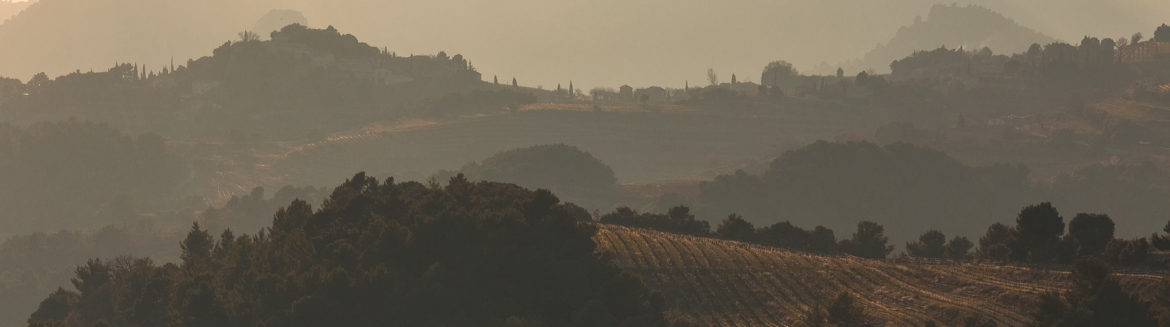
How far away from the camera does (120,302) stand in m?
112

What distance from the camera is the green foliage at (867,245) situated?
129m

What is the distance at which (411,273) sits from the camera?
92500 millimetres

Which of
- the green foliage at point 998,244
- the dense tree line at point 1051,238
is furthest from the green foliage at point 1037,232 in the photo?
the green foliage at point 998,244

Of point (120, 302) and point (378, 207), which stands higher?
point (378, 207)

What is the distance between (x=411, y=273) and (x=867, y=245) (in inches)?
2163

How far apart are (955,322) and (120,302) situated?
6662 centimetres

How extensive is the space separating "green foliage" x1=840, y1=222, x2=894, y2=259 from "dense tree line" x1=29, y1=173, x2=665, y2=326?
36.9 metres

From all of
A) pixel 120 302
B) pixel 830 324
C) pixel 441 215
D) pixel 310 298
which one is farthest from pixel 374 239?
pixel 830 324

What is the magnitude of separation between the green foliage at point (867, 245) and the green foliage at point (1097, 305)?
5661cm

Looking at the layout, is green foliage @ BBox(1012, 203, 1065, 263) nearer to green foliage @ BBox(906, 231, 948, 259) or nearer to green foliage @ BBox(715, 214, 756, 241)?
Answer: green foliage @ BBox(906, 231, 948, 259)

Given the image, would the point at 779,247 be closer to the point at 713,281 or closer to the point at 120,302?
the point at 713,281

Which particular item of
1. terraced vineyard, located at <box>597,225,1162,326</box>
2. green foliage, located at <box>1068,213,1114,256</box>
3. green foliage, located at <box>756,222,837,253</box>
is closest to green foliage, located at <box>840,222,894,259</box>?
green foliage, located at <box>756,222,837,253</box>

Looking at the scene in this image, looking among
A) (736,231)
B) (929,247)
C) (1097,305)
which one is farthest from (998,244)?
(1097,305)

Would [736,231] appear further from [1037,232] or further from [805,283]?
[1037,232]
